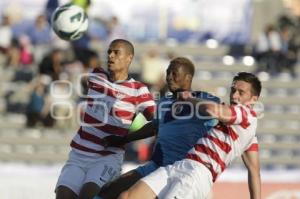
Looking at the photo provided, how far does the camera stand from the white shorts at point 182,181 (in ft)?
24.2

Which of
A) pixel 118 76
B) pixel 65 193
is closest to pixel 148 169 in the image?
pixel 65 193

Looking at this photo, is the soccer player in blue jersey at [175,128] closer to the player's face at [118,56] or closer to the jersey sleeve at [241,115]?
the jersey sleeve at [241,115]

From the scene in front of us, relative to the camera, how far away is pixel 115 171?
861cm

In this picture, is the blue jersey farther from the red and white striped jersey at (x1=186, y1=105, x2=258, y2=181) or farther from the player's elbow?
the player's elbow

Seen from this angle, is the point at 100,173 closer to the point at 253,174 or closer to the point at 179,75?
the point at 179,75

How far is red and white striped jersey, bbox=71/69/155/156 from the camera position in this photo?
844cm

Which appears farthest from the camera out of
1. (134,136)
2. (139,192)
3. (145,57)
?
(145,57)

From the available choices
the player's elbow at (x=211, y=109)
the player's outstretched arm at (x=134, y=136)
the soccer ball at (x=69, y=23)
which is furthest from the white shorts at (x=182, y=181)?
the soccer ball at (x=69, y=23)

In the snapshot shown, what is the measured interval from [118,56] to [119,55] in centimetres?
1

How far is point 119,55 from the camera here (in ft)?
27.4

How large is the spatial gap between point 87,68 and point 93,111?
843 centimetres

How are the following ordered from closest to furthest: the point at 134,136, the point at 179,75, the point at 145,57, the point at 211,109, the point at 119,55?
the point at 211,109 < the point at 179,75 < the point at 134,136 < the point at 119,55 < the point at 145,57

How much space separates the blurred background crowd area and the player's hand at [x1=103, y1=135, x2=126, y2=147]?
7676mm

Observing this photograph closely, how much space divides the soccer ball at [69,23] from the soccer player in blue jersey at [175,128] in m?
2.02
